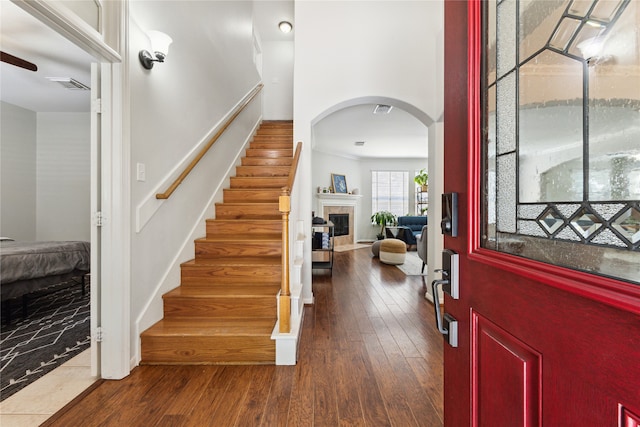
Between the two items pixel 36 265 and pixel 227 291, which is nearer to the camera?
pixel 227 291

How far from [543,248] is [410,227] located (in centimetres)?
746

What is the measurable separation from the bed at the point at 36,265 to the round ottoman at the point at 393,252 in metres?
4.57

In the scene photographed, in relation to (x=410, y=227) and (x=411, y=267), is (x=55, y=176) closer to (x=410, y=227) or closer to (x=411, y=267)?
(x=411, y=267)

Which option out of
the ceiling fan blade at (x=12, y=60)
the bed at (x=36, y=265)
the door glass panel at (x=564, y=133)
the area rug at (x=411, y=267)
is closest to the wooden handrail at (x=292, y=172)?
the door glass panel at (x=564, y=133)

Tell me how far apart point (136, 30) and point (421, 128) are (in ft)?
16.6

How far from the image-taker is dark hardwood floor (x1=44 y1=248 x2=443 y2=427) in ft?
4.71

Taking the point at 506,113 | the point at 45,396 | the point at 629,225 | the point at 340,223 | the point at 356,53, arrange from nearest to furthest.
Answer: the point at 629,225 → the point at 506,113 → the point at 45,396 → the point at 356,53 → the point at 340,223

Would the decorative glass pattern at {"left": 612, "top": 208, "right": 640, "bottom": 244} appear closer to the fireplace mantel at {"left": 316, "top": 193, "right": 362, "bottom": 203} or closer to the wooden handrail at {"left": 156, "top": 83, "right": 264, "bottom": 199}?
the wooden handrail at {"left": 156, "top": 83, "right": 264, "bottom": 199}

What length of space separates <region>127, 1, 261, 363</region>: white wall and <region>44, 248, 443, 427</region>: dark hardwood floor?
375 millimetres

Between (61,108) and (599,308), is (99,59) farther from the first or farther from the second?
(61,108)

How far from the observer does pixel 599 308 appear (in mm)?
365

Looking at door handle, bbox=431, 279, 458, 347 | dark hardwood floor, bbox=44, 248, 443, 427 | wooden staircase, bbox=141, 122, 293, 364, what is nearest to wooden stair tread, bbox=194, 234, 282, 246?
wooden staircase, bbox=141, 122, 293, 364

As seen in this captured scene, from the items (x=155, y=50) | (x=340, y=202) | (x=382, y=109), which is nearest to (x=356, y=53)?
(x=382, y=109)

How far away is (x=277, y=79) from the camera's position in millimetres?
6109
